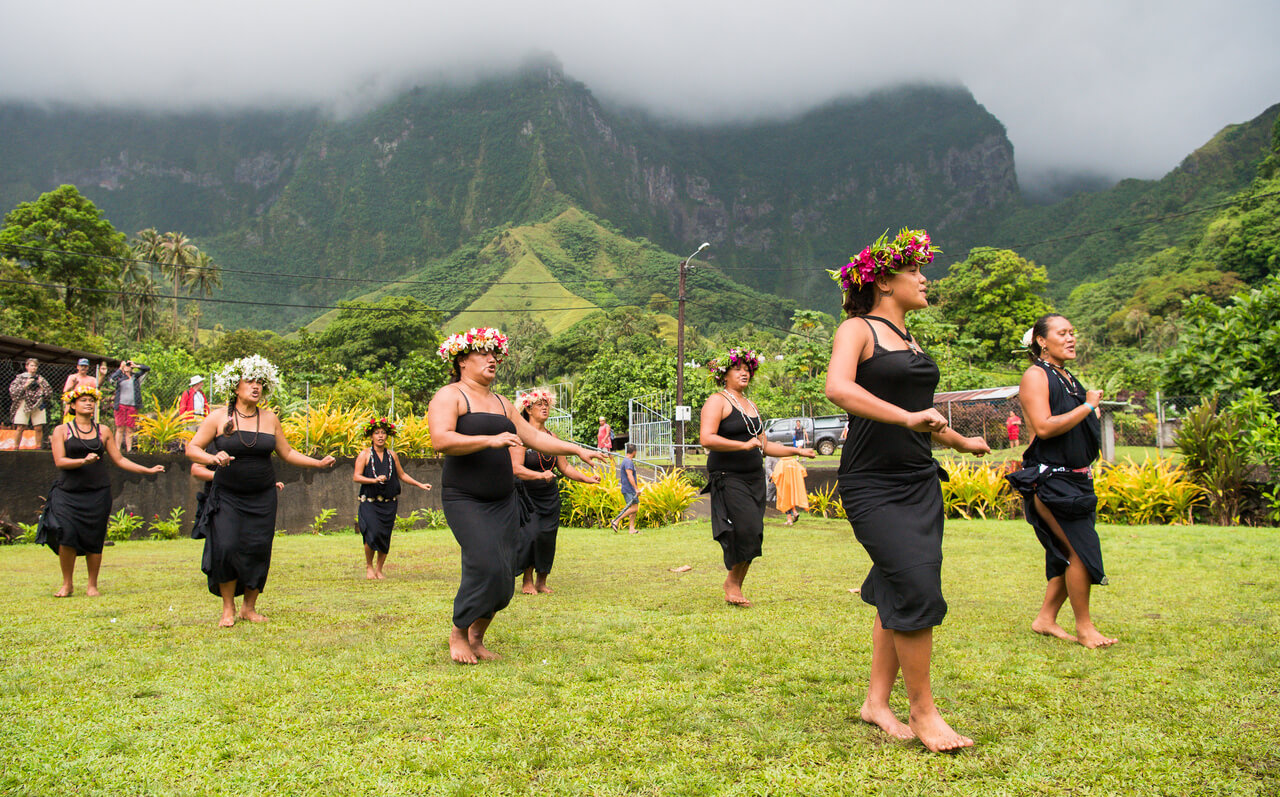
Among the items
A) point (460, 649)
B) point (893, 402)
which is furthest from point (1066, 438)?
point (460, 649)

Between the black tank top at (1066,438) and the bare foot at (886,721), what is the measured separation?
2338mm

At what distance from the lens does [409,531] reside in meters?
15.4

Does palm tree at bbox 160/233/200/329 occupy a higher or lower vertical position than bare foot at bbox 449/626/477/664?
higher

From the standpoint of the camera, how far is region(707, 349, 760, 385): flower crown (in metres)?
6.96

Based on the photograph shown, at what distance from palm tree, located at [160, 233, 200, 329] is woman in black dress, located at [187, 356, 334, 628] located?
74.3 meters

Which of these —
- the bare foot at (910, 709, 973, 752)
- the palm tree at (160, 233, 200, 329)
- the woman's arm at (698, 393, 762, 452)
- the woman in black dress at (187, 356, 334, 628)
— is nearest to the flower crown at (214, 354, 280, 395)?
the woman in black dress at (187, 356, 334, 628)

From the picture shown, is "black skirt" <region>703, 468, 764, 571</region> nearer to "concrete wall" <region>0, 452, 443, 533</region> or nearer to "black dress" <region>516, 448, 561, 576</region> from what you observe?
"black dress" <region>516, 448, 561, 576</region>

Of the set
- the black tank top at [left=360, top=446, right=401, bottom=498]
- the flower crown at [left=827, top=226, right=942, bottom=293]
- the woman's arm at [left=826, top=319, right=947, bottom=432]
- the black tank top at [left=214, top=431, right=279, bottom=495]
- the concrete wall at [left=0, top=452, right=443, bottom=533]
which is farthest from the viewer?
the concrete wall at [left=0, top=452, right=443, bottom=533]

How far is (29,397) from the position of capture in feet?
45.7

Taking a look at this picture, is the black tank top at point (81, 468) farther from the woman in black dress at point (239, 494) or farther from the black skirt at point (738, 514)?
the black skirt at point (738, 514)

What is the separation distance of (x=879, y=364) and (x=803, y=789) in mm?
1697

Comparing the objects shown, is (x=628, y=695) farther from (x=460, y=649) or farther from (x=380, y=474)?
(x=380, y=474)

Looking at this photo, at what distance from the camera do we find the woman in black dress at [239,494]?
238 inches

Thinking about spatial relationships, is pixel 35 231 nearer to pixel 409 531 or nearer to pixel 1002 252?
pixel 409 531
